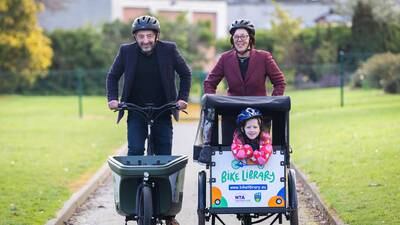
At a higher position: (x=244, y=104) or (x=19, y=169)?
(x=244, y=104)

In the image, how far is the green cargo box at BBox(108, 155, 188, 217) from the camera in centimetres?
784

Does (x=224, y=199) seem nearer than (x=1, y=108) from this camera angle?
Yes

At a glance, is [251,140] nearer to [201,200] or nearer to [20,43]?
[201,200]


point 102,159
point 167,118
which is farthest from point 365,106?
point 167,118

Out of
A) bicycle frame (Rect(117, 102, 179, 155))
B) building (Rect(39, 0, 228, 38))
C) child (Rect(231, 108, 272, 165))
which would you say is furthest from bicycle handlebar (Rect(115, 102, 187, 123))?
building (Rect(39, 0, 228, 38))

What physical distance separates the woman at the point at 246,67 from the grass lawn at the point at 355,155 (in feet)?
5.79

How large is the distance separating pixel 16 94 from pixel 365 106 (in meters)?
22.2

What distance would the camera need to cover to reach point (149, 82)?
8727mm

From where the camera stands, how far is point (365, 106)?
27906 mm

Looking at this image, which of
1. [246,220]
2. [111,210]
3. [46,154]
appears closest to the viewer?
[246,220]

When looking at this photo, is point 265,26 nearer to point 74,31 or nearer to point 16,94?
point 74,31

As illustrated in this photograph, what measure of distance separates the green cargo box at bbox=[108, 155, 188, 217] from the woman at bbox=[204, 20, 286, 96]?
39.3 inches

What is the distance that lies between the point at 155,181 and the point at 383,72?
26.5 meters

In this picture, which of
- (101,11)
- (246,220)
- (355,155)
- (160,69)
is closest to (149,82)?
(160,69)
